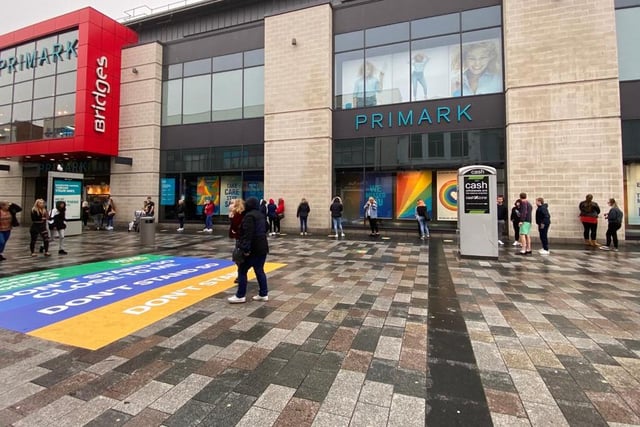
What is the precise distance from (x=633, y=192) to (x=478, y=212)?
333 inches

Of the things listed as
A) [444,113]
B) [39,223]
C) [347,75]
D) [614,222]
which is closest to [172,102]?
[347,75]

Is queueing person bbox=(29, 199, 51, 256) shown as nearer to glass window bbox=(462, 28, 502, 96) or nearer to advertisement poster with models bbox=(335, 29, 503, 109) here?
advertisement poster with models bbox=(335, 29, 503, 109)

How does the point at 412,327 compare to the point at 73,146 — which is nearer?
the point at 412,327

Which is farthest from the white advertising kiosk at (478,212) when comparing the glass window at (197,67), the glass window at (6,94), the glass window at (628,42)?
the glass window at (6,94)

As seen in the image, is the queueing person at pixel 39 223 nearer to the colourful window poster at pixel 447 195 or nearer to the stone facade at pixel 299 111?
the stone facade at pixel 299 111

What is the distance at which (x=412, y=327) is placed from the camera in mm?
4172

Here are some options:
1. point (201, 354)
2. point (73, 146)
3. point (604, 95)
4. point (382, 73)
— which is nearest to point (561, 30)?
point (604, 95)

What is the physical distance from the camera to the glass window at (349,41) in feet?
50.9

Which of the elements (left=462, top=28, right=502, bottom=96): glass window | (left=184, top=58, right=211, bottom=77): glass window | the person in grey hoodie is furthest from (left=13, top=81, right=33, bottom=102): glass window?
the person in grey hoodie

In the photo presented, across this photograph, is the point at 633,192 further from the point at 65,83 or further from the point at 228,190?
the point at 65,83

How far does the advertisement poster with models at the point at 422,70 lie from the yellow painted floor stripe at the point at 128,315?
39.6 feet

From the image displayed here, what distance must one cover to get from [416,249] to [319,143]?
724 centimetres

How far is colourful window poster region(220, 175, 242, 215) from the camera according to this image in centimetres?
1798

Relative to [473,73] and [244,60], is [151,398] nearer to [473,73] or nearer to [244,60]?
[473,73]
